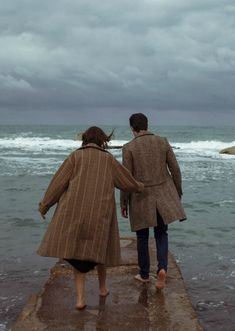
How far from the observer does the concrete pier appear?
4.56 meters

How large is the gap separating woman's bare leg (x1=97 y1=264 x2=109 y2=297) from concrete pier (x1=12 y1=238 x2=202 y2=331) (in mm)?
→ 58

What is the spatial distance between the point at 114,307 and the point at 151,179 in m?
1.31

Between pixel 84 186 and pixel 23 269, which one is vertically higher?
pixel 84 186

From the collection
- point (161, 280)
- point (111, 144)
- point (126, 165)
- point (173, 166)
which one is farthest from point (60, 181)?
point (111, 144)

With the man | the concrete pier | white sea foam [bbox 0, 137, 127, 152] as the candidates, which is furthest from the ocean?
white sea foam [bbox 0, 137, 127, 152]

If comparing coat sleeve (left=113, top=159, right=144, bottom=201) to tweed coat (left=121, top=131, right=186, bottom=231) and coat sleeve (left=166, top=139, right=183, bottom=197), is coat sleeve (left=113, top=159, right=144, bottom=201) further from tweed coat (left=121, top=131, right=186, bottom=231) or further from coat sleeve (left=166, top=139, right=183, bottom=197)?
coat sleeve (left=166, top=139, right=183, bottom=197)

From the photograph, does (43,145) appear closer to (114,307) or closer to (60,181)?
(114,307)

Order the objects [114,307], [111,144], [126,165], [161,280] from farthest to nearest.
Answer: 1. [111,144]
2. [161,280]
3. [126,165]
4. [114,307]

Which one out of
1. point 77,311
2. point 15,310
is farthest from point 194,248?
point 77,311

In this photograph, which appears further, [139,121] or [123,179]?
[139,121]

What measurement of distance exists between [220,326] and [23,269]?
327 cm

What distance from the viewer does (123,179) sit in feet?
15.8

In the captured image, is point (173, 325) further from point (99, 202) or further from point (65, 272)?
point (65, 272)

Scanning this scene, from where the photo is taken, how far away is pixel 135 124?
5398 mm
